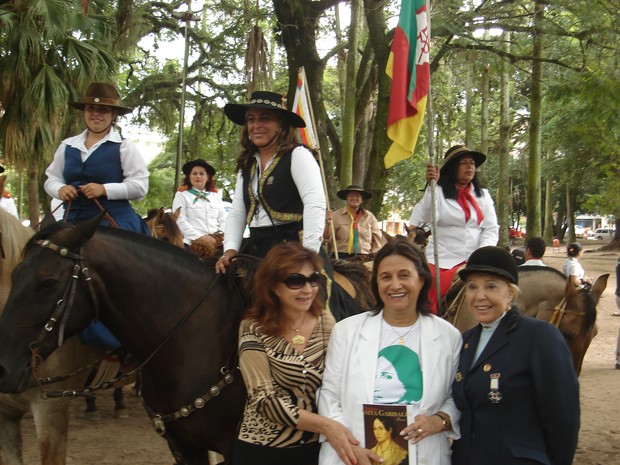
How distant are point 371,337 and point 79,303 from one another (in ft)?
5.22

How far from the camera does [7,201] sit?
10680 mm

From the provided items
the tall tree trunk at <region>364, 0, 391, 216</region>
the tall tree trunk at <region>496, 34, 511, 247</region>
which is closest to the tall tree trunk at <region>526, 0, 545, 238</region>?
the tall tree trunk at <region>364, 0, 391, 216</region>

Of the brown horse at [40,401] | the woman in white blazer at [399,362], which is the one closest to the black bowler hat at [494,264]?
the woman in white blazer at [399,362]

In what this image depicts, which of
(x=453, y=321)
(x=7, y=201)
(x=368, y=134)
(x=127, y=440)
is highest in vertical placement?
(x=368, y=134)

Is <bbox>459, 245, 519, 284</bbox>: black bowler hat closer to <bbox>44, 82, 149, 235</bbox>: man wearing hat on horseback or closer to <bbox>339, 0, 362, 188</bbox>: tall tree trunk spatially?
<bbox>44, 82, 149, 235</bbox>: man wearing hat on horseback

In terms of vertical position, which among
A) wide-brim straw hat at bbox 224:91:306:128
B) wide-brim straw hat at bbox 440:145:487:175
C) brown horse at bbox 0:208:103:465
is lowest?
brown horse at bbox 0:208:103:465

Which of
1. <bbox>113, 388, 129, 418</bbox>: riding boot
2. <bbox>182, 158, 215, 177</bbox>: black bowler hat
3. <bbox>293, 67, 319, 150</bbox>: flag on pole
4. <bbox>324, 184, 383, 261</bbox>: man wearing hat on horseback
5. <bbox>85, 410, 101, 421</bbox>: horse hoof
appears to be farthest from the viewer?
<bbox>324, 184, 383, 261</bbox>: man wearing hat on horseback

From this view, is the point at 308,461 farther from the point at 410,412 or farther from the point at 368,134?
the point at 368,134

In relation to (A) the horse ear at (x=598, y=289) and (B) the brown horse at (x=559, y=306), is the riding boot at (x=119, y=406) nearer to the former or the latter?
(B) the brown horse at (x=559, y=306)

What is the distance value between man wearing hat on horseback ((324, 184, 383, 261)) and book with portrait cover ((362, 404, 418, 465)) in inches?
283

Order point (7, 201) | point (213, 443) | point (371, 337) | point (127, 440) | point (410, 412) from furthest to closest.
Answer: point (7, 201), point (127, 440), point (213, 443), point (371, 337), point (410, 412)

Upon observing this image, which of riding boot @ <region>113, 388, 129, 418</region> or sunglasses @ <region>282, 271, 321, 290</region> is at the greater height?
sunglasses @ <region>282, 271, 321, 290</region>

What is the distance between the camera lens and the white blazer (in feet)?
9.75

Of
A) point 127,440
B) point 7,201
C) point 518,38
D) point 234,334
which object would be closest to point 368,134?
point 518,38
